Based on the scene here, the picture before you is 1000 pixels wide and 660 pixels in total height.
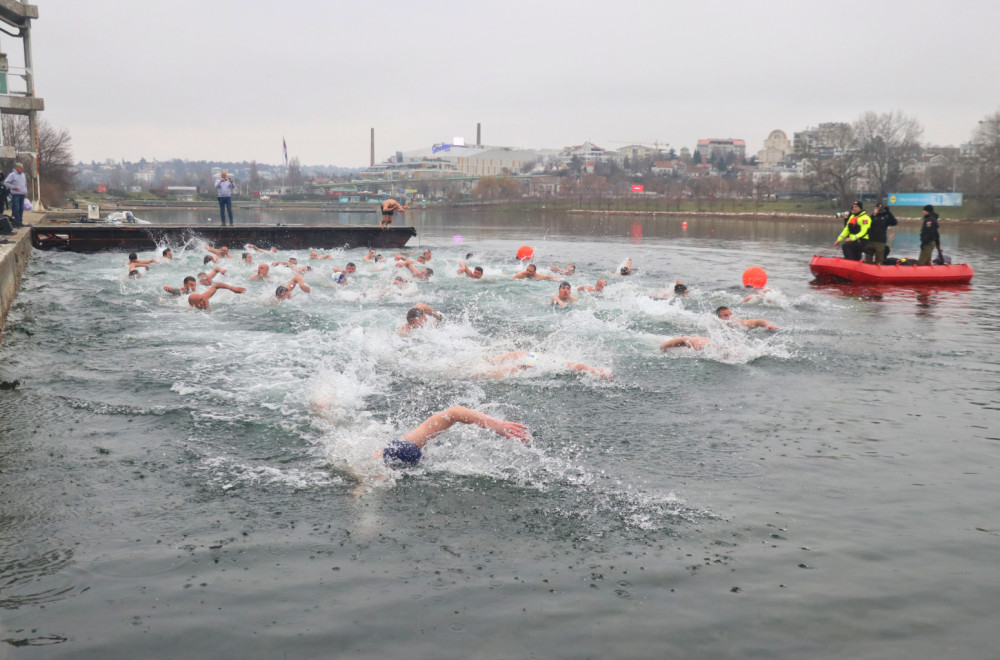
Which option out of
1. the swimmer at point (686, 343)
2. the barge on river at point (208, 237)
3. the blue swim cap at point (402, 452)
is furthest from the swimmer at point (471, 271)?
the blue swim cap at point (402, 452)

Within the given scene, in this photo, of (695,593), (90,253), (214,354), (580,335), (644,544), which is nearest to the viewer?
(695,593)

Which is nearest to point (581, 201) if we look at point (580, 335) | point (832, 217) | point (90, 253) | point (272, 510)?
point (832, 217)

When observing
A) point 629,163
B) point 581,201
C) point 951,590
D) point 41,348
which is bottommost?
point 951,590

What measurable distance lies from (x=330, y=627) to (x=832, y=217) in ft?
238

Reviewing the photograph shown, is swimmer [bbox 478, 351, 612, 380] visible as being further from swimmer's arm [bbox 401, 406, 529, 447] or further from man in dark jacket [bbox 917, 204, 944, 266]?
man in dark jacket [bbox 917, 204, 944, 266]

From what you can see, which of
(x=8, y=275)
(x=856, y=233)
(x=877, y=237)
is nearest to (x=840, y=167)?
(x=856, y=233)

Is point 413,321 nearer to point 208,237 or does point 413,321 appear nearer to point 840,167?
point 208,237

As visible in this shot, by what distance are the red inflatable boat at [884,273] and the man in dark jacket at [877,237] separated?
0.49 metres

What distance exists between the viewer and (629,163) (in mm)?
181250

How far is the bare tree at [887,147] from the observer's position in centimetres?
7656

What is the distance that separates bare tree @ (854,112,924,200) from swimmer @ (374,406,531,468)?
80.9 metres

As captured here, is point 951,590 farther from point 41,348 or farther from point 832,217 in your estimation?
point 832,217

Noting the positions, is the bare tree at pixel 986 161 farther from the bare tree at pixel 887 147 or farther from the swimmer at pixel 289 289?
the swimmer at pixel 289 289

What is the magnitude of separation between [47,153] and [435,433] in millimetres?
54331
